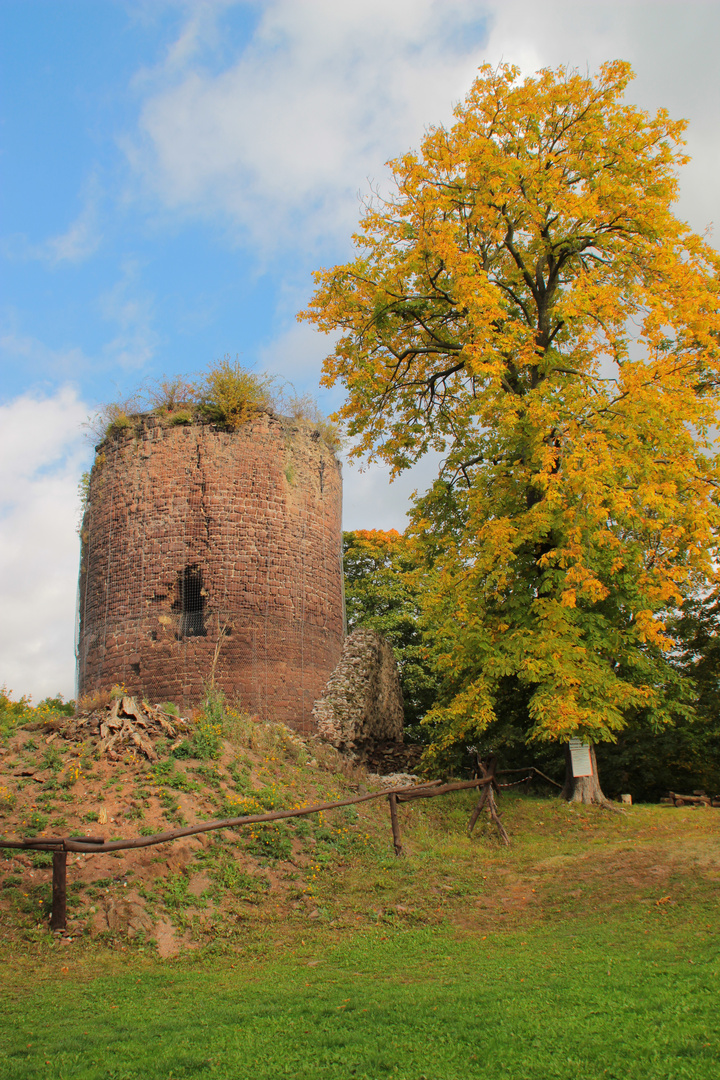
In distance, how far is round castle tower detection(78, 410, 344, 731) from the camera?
1541 cm

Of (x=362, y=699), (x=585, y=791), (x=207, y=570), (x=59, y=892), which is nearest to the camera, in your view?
(x=59, y=892)

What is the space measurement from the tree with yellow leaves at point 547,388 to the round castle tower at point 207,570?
3542mm

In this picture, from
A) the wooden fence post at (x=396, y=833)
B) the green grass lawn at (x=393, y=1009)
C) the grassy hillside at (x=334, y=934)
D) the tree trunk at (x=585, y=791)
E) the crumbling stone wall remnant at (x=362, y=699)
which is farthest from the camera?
the crumbling stone wall remnant at (x=362, y=699)

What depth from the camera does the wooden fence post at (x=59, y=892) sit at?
6.72m

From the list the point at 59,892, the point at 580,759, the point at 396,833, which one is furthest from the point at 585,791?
the point at 59,892

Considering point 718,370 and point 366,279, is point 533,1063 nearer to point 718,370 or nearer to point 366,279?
point 718,370

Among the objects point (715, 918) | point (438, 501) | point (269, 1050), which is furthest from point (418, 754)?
→ point (269, 1050)

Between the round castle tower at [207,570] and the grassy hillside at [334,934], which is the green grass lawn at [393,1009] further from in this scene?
the round castle tower at [207,570]

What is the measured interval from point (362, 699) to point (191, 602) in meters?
4.42

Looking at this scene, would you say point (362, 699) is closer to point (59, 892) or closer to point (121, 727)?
point (121, 727)

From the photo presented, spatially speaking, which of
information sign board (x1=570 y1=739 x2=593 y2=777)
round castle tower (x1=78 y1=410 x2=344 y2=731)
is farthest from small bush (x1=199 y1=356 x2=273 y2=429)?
information sign board (x1=570 y1=739 x2=593 y2=777)

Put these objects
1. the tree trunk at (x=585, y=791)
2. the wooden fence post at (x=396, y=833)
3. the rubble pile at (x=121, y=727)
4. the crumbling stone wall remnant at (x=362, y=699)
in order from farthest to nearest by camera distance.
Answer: the crumbling stone wall remnant at (x=362, y=699)
the tree trunk at (x=585, y=791)
the rubble pile at (x=121, y=727)
the wooden fence post at (x=396, y=833)

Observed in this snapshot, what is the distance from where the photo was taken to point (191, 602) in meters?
15.7

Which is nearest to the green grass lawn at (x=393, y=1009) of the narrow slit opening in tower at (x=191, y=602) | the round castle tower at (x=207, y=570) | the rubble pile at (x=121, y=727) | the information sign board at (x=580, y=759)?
the rubble pile at (x=121, y=727)
